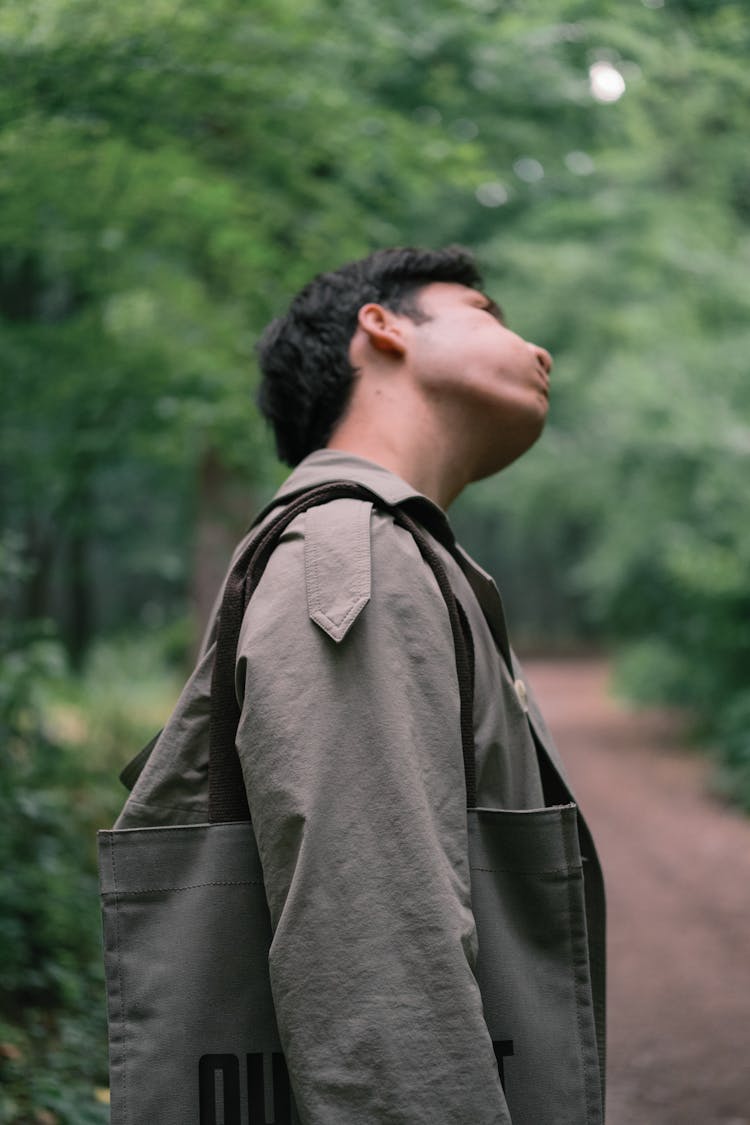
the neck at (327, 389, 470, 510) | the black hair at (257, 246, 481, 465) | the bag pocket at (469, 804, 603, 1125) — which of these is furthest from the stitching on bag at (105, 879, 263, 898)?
the black hair at (257, 246, 481, 465)

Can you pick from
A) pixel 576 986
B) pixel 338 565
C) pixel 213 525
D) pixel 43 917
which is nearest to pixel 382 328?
pixel 338 565

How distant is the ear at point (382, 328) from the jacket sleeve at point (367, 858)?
1.82 feet

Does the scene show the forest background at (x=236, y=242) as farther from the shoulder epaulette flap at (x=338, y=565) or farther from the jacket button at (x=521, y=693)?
the shoulder epaulette flap at (x=338, y=565)

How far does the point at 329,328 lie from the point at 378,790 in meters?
0.91

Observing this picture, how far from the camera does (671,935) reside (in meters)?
7.11

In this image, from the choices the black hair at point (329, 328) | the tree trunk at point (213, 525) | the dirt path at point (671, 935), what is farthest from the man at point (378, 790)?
the tree trunk at point (213, 525)

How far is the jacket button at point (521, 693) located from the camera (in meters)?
1.85

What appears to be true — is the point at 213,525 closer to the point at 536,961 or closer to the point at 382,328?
the point at 382,328

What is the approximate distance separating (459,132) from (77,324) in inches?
126

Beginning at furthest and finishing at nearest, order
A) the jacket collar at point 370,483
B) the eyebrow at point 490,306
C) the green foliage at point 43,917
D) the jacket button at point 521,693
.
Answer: the green foliage at point 43,917 → the eyebrow at point 490,306 → the jacket button at point 521,693 → the jacket collar at point 370,483

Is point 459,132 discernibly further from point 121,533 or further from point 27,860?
point 121,533

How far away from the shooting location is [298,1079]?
4.58ft

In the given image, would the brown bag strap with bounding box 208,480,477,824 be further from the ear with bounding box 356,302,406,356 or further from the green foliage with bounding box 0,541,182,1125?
the green foliage with bounding box 0,541,182,1125

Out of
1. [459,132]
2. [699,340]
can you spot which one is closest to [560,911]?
[459,132]
